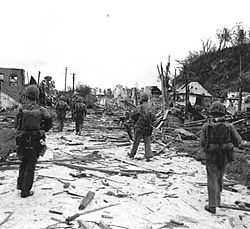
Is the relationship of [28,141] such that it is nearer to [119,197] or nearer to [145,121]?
[119,197]

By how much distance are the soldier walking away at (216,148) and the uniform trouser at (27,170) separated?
3.44m

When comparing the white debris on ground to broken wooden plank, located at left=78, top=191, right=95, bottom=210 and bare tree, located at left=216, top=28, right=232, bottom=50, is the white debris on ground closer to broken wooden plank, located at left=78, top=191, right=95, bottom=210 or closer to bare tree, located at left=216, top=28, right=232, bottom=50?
broken wooden plank, located at left=78, top=191, right=95, bottom=210

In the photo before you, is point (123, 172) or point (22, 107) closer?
point (22, 107)

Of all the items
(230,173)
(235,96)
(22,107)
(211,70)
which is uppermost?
(211,70)

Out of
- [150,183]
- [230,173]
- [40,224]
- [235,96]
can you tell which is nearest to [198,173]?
[230,173]

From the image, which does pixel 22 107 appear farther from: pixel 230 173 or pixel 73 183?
pixel 230 173

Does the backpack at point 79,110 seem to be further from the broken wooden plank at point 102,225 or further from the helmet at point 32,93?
the broken wooden plank at point 102,225

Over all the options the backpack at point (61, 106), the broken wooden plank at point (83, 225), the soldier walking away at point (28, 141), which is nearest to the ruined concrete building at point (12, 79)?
the backpack at point (61, 106)

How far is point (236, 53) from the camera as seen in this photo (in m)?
74.7

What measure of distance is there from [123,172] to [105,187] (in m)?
1.47

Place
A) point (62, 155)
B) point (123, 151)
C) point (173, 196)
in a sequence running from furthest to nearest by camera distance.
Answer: point (123, 151) < point (62, 155) < point (173, 196)

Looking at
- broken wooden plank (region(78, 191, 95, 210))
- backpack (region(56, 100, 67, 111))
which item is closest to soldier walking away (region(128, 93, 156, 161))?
broken wooden plank (region(78, 191, 95, 210))

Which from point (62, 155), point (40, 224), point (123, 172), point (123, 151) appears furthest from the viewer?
point (123, 151)

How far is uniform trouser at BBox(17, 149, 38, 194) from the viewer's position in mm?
5465
